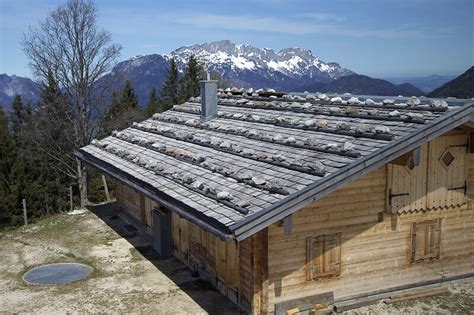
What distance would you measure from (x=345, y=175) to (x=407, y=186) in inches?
128

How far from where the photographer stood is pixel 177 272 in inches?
527

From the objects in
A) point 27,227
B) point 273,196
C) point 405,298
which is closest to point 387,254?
point 405,298

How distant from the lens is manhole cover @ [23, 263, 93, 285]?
13.1 m

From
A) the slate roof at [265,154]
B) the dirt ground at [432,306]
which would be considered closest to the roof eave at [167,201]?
the slate roof at [265,154]

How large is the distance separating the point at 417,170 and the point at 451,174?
3.33ft

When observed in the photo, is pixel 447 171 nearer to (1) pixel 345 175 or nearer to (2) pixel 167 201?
(1) pixel 345 175

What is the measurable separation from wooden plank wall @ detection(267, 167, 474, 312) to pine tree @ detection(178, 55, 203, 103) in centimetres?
4790

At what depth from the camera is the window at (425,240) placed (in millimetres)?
11823

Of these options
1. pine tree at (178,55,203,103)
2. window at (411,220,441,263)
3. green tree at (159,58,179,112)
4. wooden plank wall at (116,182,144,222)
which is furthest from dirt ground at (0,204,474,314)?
green tree at (159,58,179,112)

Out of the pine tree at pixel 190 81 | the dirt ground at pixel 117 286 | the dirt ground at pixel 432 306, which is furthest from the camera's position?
the pine tree at pixel 190 81

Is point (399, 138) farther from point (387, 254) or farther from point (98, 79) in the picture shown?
point (98, 79)

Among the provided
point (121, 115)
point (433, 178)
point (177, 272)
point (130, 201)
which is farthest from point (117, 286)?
point (121, 115)

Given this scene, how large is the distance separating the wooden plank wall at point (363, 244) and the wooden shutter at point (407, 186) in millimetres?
191

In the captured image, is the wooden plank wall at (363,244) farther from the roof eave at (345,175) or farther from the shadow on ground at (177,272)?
the roof eave at (345,175)
